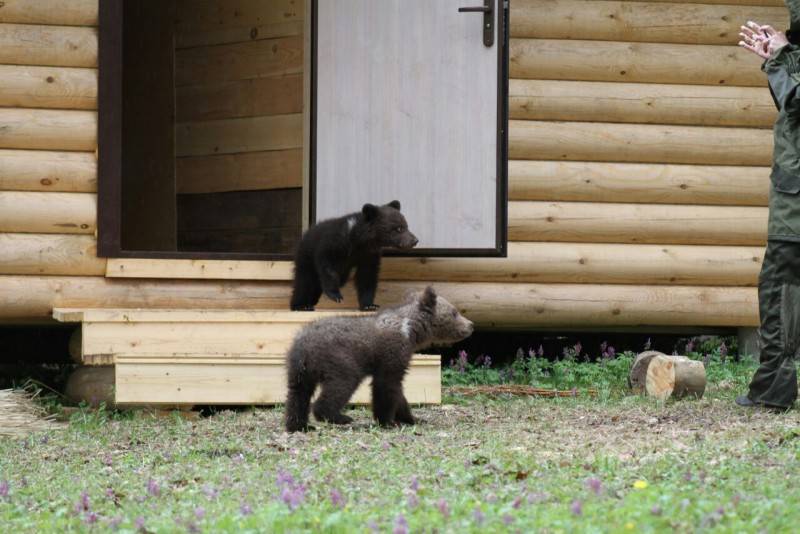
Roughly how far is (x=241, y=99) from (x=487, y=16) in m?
4.33

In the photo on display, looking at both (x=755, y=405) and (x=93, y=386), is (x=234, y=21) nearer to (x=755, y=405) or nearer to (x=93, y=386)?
(x=93, y=386)

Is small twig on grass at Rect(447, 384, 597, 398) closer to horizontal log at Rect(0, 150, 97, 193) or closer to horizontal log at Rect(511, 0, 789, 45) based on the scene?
horizontal log at Rect(511, 0, 789, 45)

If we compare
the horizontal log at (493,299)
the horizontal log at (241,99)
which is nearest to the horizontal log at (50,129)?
the horizontal log at (493,299)

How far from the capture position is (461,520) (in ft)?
14.2

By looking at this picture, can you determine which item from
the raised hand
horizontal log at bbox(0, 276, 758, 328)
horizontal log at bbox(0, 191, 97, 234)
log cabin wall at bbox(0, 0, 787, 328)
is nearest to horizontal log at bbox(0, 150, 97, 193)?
horizontal log at bbox(0, 191, 97, 234)

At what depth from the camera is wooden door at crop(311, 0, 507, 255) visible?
32.3 ft

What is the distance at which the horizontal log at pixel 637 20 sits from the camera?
10508 mm

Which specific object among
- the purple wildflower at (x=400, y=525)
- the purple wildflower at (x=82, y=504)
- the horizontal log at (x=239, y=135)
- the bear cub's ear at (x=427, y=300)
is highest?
the horizontal log at (x=239, y=135)

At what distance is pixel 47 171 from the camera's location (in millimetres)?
9469

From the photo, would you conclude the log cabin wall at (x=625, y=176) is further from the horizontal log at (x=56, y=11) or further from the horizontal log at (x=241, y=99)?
the horizontal log at (x=241, y=99)

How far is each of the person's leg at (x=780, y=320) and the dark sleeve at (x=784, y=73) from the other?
0.90m

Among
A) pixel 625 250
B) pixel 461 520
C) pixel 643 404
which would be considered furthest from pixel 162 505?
pixel 625 250

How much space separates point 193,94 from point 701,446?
8945 mm

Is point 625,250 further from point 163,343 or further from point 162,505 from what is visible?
point 162,505
